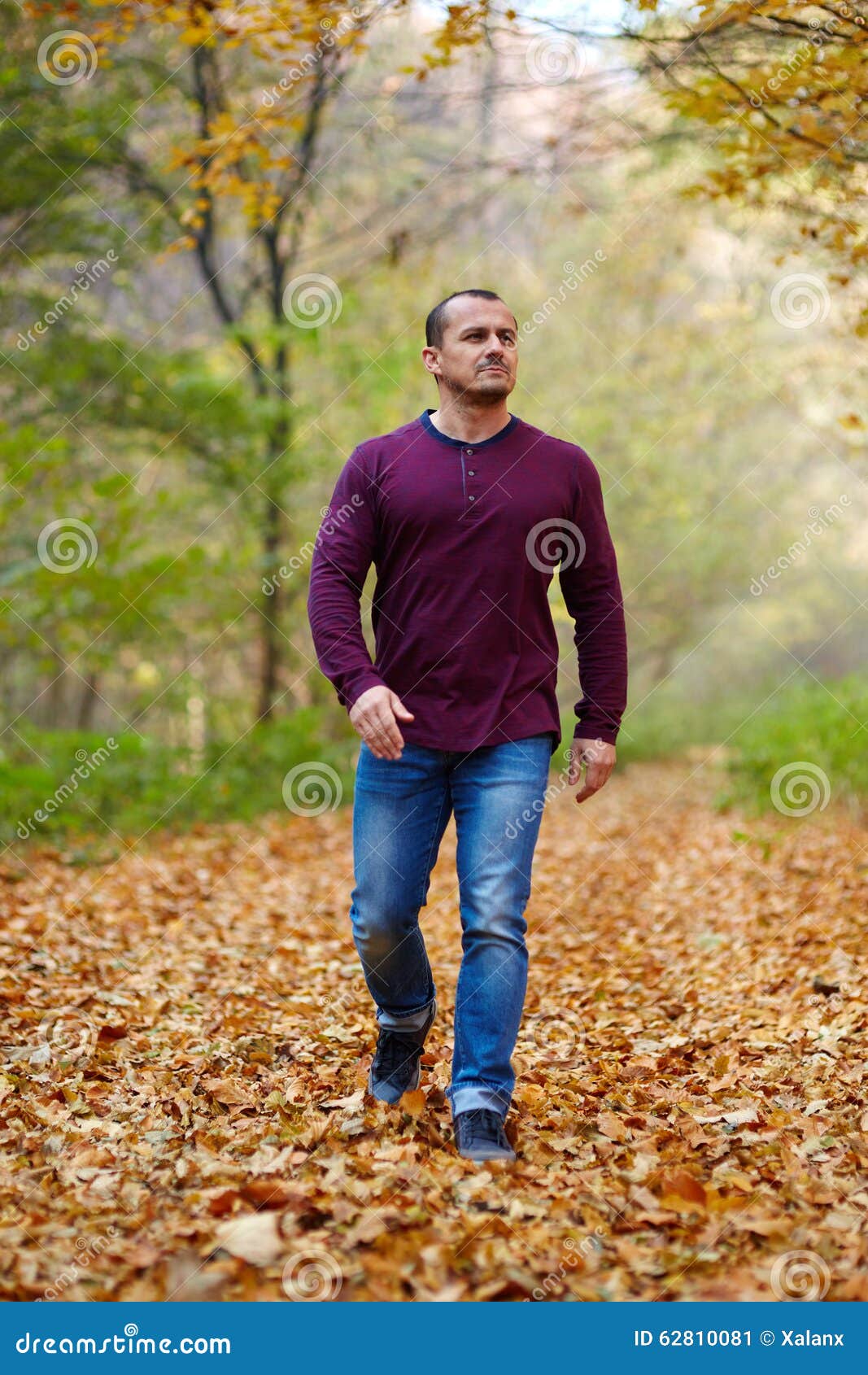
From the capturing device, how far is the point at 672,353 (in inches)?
766

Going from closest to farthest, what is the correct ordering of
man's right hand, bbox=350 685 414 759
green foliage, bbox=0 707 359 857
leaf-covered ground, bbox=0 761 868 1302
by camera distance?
leaf-covered ground, bbox=0 761 868 1302
man's right hand, bbox=350 685 414 759
green foliage, bbox=0 707 359 857

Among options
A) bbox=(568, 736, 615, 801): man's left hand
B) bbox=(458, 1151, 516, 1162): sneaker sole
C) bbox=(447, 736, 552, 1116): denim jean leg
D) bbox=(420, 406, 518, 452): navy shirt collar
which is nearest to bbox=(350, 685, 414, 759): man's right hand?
bbox=(447, 736, 552, 1116): denim jean leg

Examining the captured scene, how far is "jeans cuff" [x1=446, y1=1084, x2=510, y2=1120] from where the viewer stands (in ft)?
11.1

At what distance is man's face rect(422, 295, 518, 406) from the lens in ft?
11.7

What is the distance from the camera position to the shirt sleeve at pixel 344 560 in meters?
3.53

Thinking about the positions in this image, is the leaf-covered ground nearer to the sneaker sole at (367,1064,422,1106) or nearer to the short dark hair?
the sneaker sole at (367,1064,422,1106)

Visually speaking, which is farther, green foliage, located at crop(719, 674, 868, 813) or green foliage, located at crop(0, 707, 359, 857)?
green foliage, located at crop(719, 674, 868, 813)

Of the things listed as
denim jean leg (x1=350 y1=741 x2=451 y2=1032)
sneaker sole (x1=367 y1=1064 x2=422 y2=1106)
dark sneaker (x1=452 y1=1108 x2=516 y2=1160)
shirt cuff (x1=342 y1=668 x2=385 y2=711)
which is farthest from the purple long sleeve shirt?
sneaker sole (x1=367 y1=1064 x2=422 y2=1106)

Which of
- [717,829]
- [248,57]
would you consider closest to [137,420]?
[248,57]

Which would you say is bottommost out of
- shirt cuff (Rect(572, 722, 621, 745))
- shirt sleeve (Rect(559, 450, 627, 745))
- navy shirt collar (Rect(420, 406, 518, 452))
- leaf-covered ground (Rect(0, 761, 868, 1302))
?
leaf-covered ground (Rect(0, 761, 868, 1302))

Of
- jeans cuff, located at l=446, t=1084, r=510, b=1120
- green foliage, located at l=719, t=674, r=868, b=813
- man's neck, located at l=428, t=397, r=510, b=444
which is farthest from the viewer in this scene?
green foliage, located at l=719, t=674, r=868, b=813

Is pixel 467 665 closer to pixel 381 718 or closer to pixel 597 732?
pixel 381 718

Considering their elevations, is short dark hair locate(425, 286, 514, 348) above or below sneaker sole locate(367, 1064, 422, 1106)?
above

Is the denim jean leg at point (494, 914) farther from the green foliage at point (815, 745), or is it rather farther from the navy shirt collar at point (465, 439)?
the green foliage at point (815, 745)
